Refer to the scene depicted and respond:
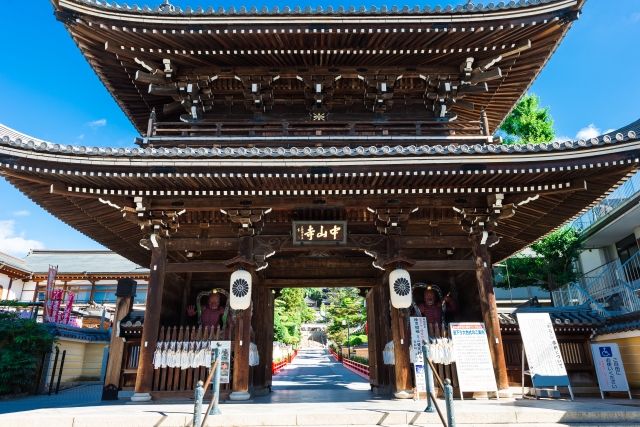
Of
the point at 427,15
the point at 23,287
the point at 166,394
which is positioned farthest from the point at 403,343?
the point at 23,287

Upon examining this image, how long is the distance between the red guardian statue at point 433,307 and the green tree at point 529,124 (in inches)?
506

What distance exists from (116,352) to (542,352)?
35.5ft

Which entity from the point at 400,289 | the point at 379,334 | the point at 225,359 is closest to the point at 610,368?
the point at 400,289

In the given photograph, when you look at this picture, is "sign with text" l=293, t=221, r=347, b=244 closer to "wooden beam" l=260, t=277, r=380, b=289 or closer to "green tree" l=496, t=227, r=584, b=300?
"wooden beam" l=260, t=277, r=380, b=289

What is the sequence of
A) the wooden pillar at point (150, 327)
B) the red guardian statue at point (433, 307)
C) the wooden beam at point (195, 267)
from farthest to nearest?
the red guardian statue at point (433, 307)
the wooden beam at point (195, 267)
the wooden pillar at point (150, 327)

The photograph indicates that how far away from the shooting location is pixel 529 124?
70.4 ft

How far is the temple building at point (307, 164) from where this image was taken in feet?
28.2

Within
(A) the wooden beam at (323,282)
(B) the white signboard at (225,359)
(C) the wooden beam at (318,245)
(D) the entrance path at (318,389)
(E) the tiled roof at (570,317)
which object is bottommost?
(D) the entrance path at (318,389)

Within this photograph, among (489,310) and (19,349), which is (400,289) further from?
(19,349)

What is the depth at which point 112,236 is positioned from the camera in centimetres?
1246

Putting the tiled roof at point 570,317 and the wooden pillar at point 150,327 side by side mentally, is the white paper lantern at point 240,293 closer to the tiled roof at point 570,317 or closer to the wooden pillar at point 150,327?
the wooden pillar at point 150,327

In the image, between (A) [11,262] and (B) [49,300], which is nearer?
(B) [49,300]

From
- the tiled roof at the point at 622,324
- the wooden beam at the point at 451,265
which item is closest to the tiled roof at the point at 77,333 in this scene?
the wooden beam at the point at 451,265

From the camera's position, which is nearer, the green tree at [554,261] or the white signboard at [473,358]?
the white signboard at [473,358]
